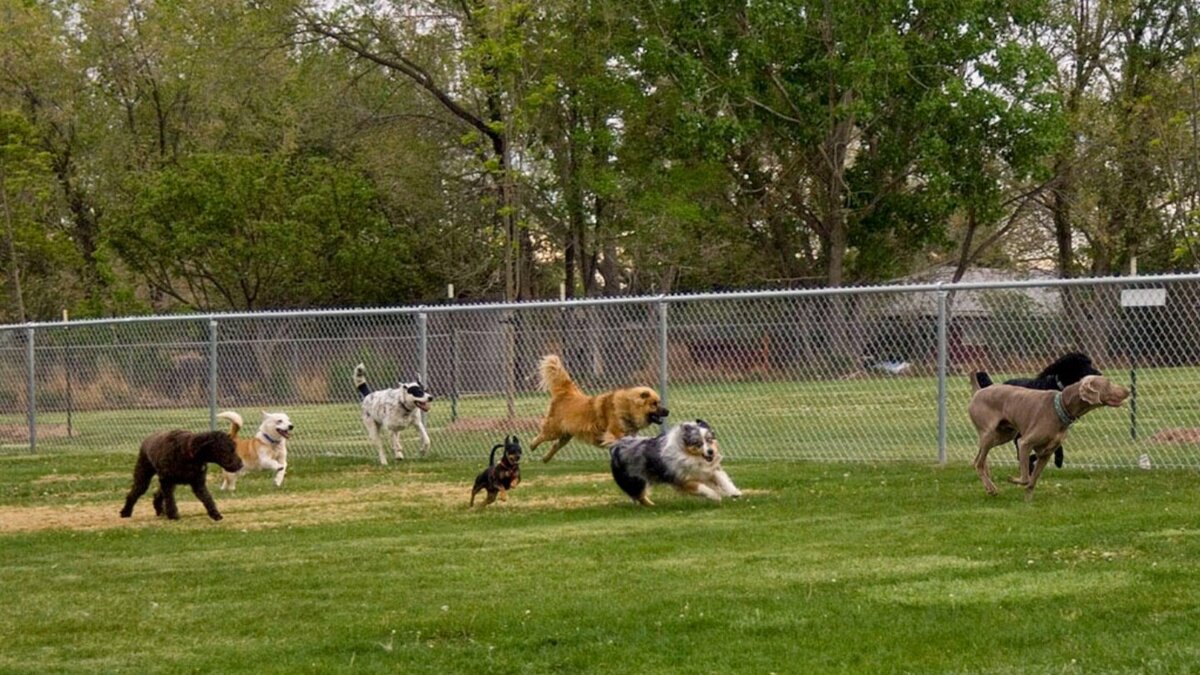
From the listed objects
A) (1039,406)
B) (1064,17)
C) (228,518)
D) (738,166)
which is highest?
(1064,17)

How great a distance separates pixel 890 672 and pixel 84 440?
17591 mm

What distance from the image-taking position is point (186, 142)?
166 feet

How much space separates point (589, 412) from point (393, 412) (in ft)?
8.74

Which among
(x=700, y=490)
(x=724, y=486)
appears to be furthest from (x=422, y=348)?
(x=700, y=490)

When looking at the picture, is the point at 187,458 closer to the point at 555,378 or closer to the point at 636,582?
the point at 555,378

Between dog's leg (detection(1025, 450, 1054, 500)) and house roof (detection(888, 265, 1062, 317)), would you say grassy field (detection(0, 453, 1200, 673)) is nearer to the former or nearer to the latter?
dog's leg (detection(1025, 450, 1054, 500))

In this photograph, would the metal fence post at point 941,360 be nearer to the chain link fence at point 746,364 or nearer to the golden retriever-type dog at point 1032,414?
the chain link fence at point 746,364

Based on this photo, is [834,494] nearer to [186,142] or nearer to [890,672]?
[890,672]

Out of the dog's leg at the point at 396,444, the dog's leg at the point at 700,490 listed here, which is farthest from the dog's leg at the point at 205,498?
the dog's leg at the point at 396,444

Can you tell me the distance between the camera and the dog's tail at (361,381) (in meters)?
18.8

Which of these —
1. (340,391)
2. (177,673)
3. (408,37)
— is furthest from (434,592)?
(408,37)

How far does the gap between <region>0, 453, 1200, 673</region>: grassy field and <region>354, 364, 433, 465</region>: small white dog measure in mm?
3274

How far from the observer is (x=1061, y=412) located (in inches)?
464

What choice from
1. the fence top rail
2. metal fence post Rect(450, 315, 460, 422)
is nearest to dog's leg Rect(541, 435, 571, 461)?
the fence top rail
